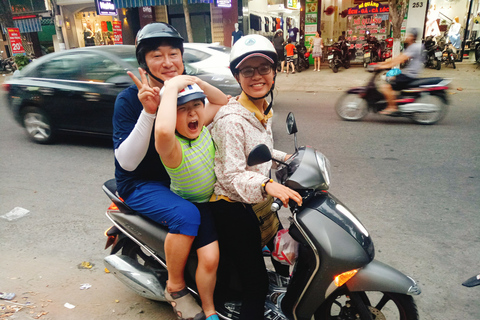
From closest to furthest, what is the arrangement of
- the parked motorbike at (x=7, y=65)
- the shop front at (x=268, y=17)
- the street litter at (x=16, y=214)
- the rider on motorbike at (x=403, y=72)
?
the street litter at (x=16, y=214)
the rider on motorbike at (x=403, y=72)
the shop front at (x=268, y=17)
the parked motorbike at (x=7, y=65)

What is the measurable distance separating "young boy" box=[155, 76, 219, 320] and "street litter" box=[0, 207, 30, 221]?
2831mm

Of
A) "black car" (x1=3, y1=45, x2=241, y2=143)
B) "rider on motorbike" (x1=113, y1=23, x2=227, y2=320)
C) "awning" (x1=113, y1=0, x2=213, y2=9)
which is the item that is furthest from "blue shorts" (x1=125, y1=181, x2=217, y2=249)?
"awning" (x1=113, y1=0, x2=213, y2=9)

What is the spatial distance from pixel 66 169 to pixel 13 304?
294 cm

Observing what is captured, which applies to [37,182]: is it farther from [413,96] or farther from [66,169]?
[413,96]

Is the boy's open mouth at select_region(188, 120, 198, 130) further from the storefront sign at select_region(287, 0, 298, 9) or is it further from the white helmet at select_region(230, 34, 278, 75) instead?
the storefront sign at select_region(287, 0, 298, 9)

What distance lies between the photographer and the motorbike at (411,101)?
6797 mm

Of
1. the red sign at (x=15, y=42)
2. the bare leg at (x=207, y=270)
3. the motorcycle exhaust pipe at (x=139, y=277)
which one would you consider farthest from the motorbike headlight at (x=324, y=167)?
the red sign at (x=15, y=42)

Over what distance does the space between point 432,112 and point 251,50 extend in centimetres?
611

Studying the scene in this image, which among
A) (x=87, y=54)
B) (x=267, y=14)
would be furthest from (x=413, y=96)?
(x=267, y=14)

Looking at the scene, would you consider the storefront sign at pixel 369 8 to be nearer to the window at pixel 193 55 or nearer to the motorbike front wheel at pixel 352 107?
the motorbike front wheel at pixel 352 107

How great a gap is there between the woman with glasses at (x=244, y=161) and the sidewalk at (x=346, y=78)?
9.87 m

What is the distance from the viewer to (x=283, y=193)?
1.68m

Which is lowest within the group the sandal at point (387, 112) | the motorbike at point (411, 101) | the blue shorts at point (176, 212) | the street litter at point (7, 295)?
the street litter at point (7, 295)

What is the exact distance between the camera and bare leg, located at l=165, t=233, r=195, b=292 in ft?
6.38
